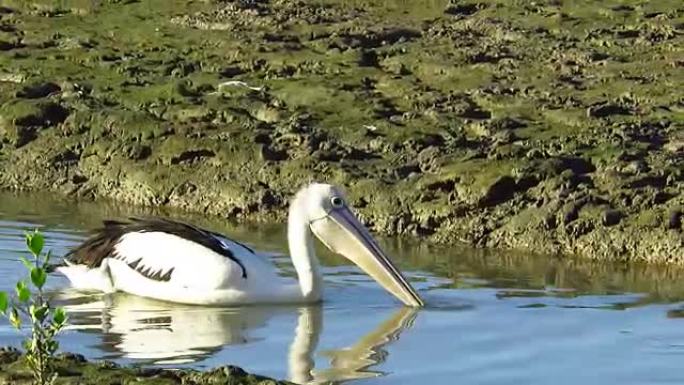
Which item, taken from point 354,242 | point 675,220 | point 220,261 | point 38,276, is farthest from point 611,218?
point 38,276

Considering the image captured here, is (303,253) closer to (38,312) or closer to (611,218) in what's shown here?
(611,218)

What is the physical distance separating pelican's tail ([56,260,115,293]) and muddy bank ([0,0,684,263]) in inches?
106

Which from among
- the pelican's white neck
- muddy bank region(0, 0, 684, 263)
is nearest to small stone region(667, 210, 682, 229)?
muddy bank region(0, 0, 684, 263)

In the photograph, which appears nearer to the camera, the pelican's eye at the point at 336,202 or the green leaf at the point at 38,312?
the green leaf at the point at 38,312

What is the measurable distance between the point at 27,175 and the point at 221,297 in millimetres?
5041

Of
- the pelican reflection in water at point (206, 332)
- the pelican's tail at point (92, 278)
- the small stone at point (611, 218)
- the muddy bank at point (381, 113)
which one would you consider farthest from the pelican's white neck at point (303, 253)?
the small stone at point (611, 218)

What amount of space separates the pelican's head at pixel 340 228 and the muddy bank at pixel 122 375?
3.23m

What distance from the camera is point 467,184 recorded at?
13727 millimetres

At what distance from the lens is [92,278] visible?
11.7 m

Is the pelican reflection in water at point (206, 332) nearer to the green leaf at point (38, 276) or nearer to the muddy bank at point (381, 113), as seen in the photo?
the muddy bank at point (381, 113)

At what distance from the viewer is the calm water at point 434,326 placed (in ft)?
30.6

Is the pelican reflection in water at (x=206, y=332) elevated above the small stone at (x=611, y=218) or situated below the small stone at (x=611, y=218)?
below

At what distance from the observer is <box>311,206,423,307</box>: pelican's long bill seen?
11445 millimetres

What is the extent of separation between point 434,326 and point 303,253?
4.28ft
